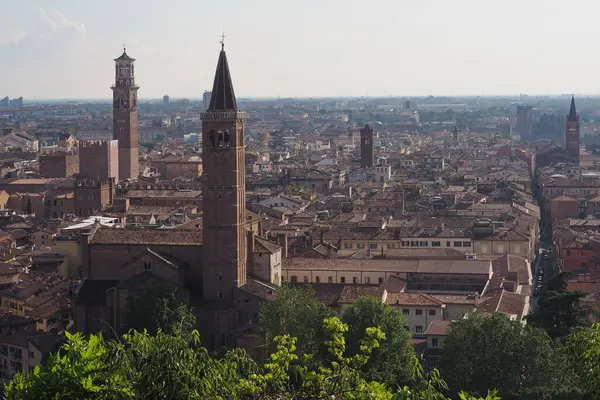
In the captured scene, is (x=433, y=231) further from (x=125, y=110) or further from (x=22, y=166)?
(x=22, y=166)

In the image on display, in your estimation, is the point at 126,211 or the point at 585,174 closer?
the point at 126,211

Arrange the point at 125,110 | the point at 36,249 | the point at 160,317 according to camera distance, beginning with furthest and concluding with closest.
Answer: the point at 125,110 → the point at 36,249 → the point at 160,317

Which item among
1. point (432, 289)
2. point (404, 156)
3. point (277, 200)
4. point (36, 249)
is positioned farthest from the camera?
point (404, 156)

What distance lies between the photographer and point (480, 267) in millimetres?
38062

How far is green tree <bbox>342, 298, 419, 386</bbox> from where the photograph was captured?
24.2 metres

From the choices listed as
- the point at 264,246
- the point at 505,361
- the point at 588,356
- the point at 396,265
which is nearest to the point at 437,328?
the point at 264,246

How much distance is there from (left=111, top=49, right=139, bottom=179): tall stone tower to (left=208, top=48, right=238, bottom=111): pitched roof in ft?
123

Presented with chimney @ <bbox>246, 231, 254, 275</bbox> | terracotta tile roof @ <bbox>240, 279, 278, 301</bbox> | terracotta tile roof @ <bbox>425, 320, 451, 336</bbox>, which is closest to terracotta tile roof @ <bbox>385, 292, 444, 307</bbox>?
terracotta tile roof @ <bbox>425, 320, 451, 336</bbox>

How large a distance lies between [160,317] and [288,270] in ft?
26.7

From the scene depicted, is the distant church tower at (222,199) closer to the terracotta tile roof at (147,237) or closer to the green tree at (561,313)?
the terracotta tile roof at (147,237)

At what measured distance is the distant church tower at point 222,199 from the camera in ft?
109

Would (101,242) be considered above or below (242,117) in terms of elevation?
below

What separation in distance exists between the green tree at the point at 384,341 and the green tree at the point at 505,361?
117 centimetres

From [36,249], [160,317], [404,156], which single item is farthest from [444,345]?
[404,156]
